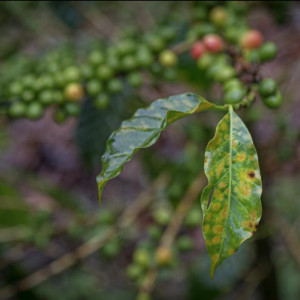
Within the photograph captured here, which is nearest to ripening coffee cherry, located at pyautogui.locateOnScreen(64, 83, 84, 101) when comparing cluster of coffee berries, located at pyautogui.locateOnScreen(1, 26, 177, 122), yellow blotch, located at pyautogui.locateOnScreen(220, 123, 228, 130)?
cluster of coffee berries, located at pyautogui.locateOnScreen(1, 26, 177, 122)

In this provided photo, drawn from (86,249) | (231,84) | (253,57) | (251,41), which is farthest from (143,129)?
(86,249)

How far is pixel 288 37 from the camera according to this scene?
5.05ft

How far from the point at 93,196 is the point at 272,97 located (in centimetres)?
235

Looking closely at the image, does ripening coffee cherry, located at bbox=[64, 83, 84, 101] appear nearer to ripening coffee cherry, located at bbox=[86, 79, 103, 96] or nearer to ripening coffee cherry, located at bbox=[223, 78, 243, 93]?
ripening coffee cherry, located at bbox=[86, 79, 103, 96]

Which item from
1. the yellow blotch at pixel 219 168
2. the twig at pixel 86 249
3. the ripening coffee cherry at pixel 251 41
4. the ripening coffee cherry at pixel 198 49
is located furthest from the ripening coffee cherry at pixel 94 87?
the yellow blotch at pixel 219 168

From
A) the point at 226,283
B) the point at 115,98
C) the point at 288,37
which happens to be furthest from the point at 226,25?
the point at 226,283

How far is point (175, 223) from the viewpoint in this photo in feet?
4.64

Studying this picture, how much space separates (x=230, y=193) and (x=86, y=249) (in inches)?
35.5

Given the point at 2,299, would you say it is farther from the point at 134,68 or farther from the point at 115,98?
the point at 134,68

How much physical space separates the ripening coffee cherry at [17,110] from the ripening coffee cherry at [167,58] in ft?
1.25

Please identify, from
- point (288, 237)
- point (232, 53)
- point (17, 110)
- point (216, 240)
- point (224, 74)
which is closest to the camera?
point (216, 240)

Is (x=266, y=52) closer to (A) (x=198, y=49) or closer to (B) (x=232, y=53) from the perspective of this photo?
(B) (x=232, y=53)

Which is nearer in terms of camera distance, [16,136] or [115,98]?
[115,98]

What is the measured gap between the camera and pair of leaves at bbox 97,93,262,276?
608 millimetres
